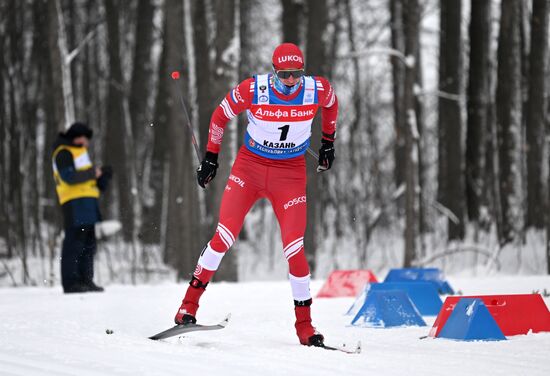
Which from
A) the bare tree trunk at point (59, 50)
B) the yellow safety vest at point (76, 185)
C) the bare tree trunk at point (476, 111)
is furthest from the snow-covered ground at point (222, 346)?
the bare tree trunk at point (476, 111)

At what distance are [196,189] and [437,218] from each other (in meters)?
8.26

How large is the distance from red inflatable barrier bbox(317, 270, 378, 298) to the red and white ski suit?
143 inches

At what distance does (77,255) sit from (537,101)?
8189mm

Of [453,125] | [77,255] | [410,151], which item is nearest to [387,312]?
[77,255]

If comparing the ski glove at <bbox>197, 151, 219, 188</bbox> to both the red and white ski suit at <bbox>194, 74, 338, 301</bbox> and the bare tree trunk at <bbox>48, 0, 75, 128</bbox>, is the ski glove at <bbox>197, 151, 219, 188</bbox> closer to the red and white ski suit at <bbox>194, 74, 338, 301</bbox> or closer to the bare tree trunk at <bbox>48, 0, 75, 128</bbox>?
the red and white ski suit at <bbox>194, 74, 338, 301</bbox>

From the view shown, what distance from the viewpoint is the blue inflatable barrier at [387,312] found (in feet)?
23.4

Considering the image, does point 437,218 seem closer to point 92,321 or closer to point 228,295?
point 228,295

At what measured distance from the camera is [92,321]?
7.05 m

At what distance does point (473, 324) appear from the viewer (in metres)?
6.15

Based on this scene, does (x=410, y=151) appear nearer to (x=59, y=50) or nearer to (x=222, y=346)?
(x=59, y=50)

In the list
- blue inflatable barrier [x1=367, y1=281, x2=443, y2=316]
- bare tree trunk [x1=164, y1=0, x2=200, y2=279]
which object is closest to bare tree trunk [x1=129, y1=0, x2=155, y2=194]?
bare tree trunk [x1=164, y1=0, x2=200, y2=279]

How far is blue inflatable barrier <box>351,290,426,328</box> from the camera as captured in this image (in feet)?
23.4

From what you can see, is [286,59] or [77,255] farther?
[77,255]

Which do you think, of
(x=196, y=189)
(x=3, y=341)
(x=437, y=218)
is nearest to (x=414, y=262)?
(x=196, y=189)
